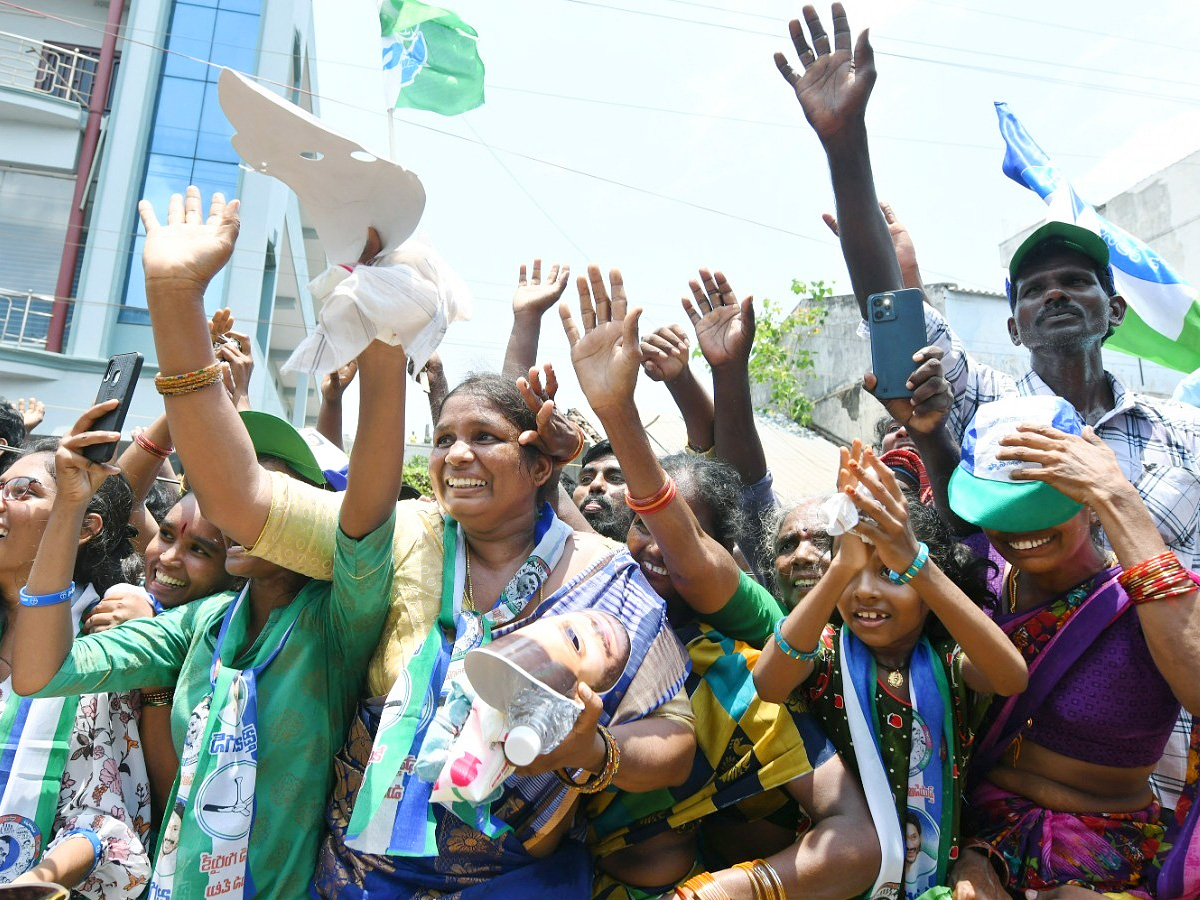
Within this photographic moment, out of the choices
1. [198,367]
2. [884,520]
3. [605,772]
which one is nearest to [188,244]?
[198,367]

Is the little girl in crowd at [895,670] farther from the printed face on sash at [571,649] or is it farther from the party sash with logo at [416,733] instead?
the party sash with logo at [416,733]

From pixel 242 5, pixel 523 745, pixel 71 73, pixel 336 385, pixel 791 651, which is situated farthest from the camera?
pixel 242 5

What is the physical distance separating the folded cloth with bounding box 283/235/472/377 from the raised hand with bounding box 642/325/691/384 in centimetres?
127

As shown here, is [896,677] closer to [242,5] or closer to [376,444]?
[376,444]

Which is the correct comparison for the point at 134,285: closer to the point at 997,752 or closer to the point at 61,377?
the point at 61,377

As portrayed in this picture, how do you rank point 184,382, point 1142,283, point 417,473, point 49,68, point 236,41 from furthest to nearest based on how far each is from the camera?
1. point 236,41
2. point 49,68
3. point 417,473
4. point 1142,283
5. point 184,382

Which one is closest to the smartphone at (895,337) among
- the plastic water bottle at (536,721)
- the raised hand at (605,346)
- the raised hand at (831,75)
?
the raised hand at (831,75)

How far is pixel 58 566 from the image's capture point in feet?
8.92

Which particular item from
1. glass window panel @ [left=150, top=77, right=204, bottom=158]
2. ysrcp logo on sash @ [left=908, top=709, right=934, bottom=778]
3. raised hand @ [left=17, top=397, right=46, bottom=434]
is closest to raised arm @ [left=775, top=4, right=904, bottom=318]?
ysrcp logo on sash @ [left=908, top=709, right=934, bottom=778]

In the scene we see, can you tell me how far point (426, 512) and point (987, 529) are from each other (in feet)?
5.09

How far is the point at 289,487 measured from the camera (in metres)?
2.57

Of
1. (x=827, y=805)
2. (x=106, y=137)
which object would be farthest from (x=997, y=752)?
(x=106, y=137)

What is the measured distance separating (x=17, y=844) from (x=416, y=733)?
4.42 feet

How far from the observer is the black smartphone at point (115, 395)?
110 inches
